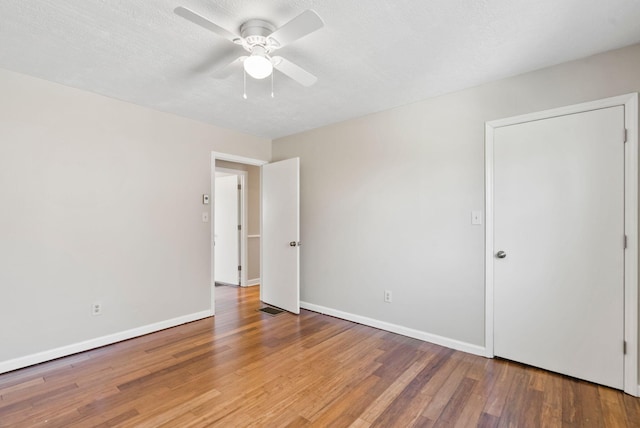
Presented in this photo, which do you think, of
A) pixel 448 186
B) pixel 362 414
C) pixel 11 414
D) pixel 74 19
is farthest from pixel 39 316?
pixel 448 186

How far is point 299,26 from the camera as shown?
155cm

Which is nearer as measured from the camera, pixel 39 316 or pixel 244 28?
pixel 244 28

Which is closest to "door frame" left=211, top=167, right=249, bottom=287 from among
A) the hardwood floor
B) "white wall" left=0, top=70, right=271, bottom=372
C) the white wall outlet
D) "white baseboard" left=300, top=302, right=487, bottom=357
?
"white wall" left=0, top=70, right=271, bottom=372

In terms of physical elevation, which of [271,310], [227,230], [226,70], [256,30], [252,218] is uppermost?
[256,30]

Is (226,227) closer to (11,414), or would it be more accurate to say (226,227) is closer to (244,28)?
(11,414)

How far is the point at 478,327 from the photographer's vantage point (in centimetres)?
268

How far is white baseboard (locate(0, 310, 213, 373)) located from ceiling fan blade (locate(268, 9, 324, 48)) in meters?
3.07

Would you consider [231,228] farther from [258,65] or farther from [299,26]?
[299,26]

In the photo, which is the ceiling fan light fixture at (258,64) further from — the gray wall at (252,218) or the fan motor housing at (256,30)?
the gray wall at (252,218)

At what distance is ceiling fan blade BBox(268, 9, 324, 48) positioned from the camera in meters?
1.45

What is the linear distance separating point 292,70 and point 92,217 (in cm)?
234

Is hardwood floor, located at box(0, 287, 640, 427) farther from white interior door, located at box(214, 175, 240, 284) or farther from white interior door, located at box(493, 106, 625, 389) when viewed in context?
white interior door, located at box(214, 175, 240, 284)

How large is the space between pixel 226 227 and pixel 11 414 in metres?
3.99

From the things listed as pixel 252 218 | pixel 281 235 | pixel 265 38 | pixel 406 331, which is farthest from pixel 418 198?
pixel 252 218
